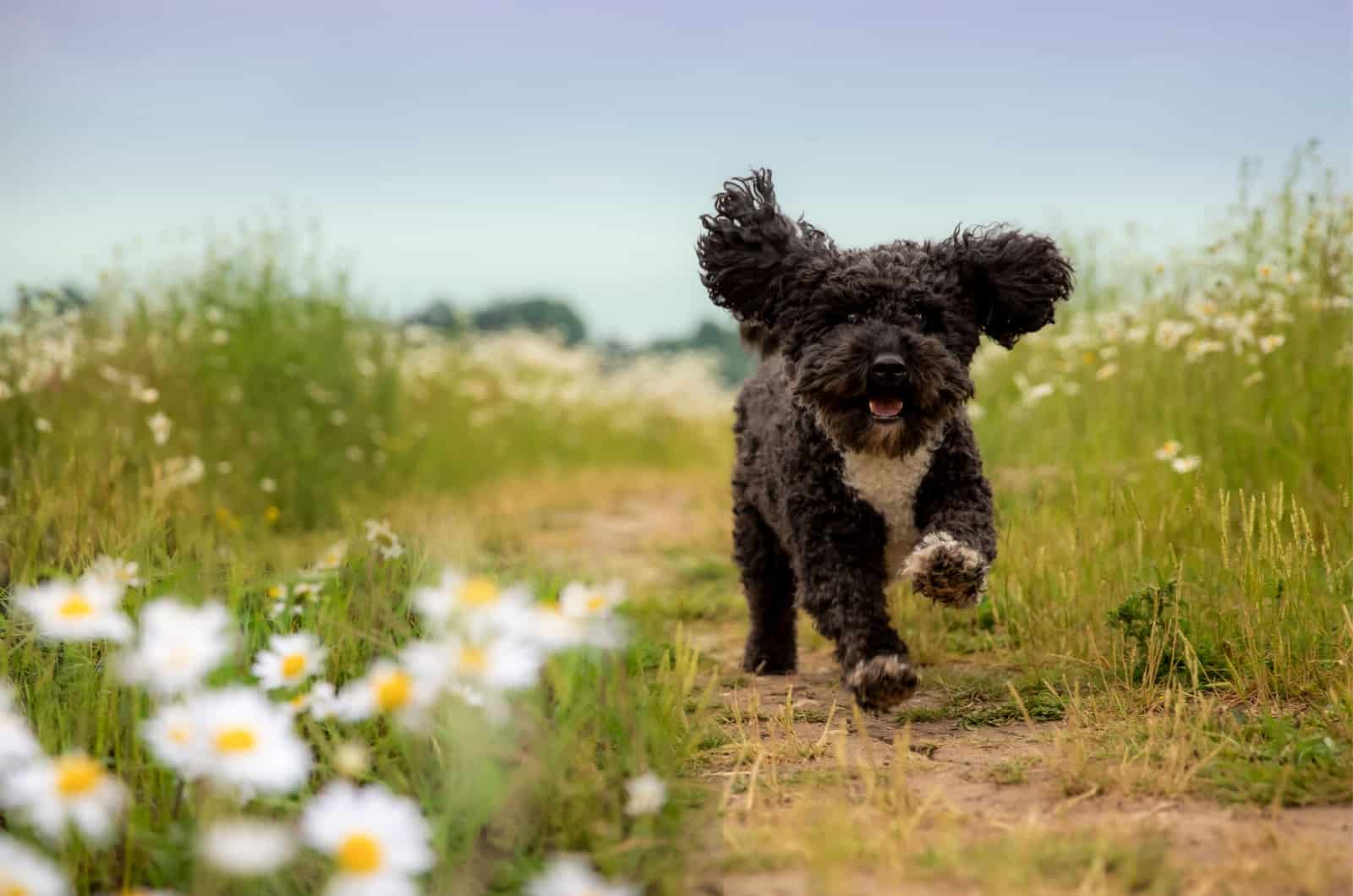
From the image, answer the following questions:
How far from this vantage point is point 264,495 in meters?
7.50

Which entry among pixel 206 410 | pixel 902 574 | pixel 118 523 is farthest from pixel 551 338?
pixel 902 574

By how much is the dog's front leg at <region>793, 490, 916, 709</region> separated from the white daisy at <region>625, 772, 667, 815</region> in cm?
127

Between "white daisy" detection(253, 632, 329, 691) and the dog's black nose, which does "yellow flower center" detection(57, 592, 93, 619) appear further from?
the dog's black nose

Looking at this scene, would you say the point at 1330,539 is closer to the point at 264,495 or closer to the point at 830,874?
the point at 830,874

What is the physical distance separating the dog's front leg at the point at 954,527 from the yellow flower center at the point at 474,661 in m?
1.74

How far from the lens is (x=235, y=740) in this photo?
1.78 meters

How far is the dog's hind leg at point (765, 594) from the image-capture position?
14.8ft

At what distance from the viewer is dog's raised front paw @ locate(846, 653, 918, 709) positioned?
3.40 metres

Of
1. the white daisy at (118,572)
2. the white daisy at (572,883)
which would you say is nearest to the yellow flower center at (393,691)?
the white daisy at (572,883)

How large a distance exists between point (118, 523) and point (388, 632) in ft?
5.77

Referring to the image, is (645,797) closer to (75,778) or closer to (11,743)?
(75,778)

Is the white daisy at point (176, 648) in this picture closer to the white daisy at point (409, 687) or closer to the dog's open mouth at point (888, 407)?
the white daisy at point (409, 687)

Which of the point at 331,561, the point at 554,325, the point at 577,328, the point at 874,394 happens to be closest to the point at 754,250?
the point at 874,394

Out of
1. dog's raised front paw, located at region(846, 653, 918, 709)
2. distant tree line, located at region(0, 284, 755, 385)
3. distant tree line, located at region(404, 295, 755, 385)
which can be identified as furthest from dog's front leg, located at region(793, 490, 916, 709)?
distant tree line, located at region(404, 295, 755, 385)
